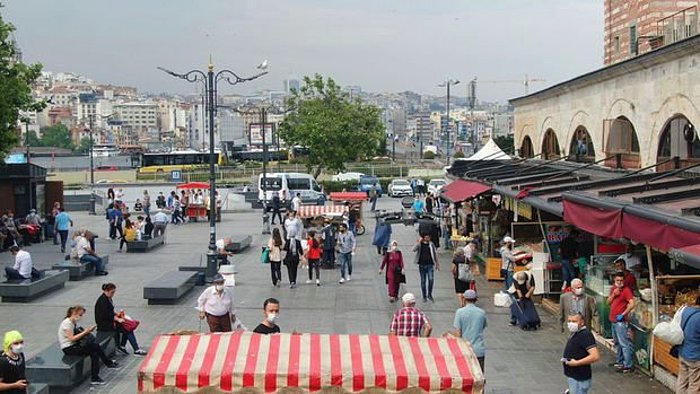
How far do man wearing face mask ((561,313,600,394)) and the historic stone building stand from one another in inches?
301

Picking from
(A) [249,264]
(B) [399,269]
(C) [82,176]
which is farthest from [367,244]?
(C) [82,176]

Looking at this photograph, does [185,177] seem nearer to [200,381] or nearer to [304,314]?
[304,314]

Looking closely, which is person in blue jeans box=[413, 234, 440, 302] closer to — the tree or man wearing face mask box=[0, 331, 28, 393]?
man wearing face mask box=[0, 331, 28, 393]

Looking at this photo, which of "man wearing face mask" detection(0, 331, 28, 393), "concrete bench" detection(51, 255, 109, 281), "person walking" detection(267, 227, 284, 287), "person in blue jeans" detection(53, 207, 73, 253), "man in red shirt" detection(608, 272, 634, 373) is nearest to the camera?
"man wearing face mask" detection(0, 331, 28, 393)

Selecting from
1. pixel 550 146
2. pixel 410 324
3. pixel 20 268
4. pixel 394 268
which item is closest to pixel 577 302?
pixel 410 324

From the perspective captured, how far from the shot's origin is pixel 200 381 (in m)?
8.68

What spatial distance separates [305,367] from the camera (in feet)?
28.7

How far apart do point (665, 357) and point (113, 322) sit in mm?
8302

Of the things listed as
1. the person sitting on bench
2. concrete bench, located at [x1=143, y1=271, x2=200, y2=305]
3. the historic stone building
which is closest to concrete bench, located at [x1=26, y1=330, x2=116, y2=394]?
concrete bench, located at [x1=143, y1=271, x2=200, y2=305]

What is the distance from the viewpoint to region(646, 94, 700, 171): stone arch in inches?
689

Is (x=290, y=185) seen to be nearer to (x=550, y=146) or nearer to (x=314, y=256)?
(x=550, y=146)

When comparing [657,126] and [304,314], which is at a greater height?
[657,126]

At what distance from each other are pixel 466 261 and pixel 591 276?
3.57 metres

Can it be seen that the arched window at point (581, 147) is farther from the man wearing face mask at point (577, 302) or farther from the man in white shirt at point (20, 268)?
the man in white shirt at point (20, 268)
